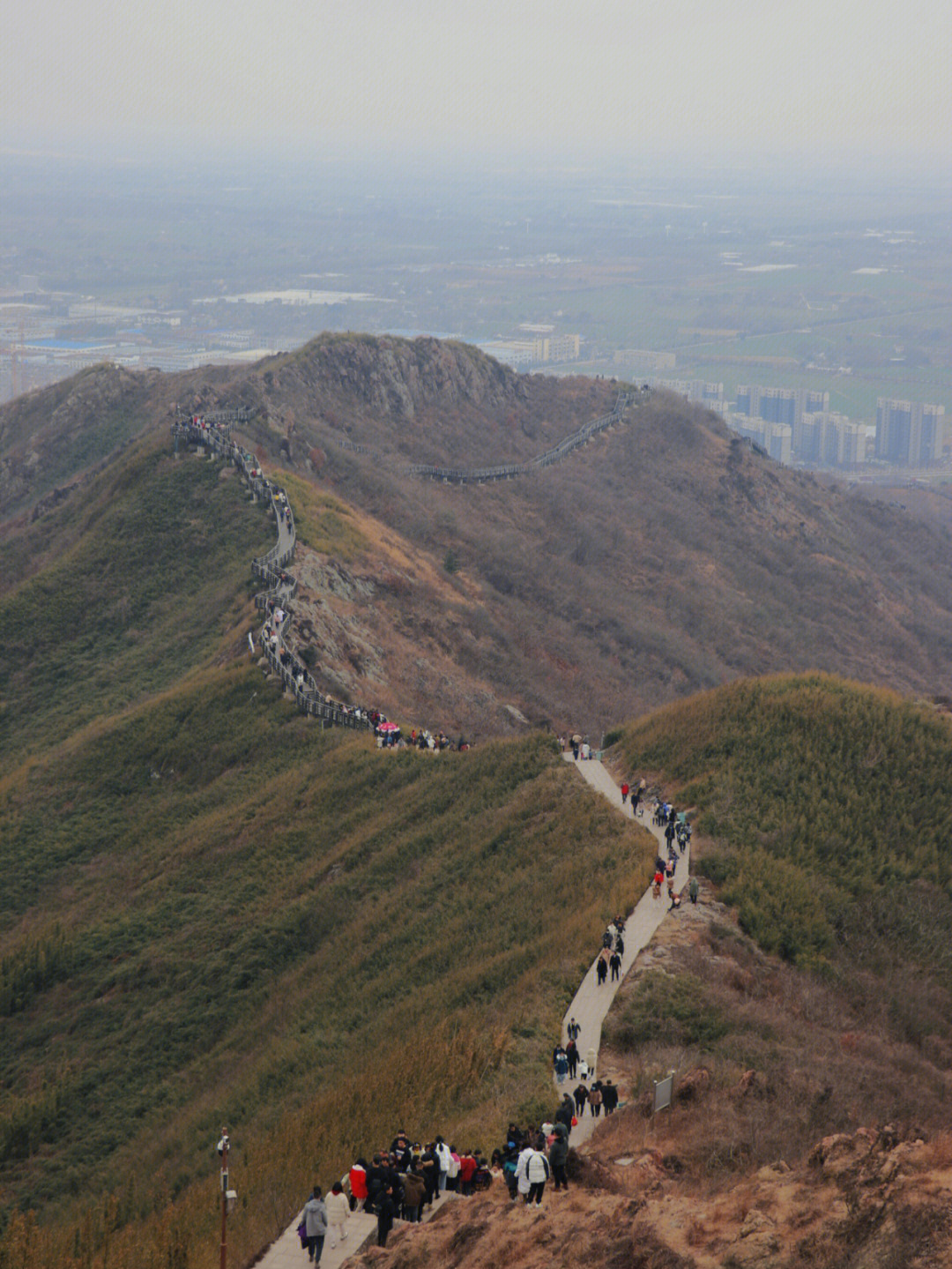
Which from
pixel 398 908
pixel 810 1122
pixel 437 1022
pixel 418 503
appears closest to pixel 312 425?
pixel 418 503

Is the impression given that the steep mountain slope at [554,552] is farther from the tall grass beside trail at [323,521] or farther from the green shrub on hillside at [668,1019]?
the green shrub on hillside at [668,1019]

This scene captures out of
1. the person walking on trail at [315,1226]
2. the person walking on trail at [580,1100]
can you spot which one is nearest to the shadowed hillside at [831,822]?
the person walking on trail at [580,1100]

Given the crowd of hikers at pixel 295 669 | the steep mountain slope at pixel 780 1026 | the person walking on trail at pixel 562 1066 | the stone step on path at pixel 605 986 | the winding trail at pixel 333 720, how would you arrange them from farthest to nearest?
the crowd of hikers at pixel 295 669
the stone step on path at pixel 605 986
the person walking on trail at pixel 562 1066
the winding trail at pixel 333 720
the steep mountain slope at pixel 780 1026

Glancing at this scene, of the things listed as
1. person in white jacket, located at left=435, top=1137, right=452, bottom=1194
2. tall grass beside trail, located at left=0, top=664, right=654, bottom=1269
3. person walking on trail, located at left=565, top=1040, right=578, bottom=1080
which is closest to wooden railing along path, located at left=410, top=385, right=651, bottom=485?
tall grass beside trail, located at left=0, top=664, right=654, bottom=1269

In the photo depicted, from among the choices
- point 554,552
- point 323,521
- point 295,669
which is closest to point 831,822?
point 295,669

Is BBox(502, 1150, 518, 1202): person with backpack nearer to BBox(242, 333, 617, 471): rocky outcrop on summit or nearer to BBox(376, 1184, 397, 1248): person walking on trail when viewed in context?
BBox(376, 1184, 397, 1248): person walking on trail
